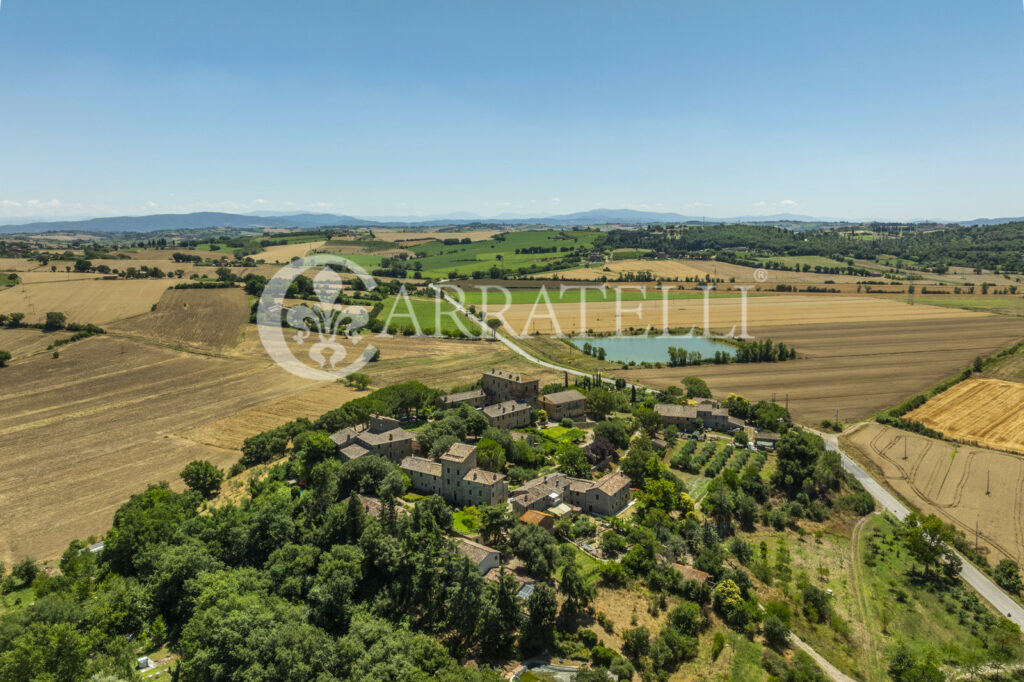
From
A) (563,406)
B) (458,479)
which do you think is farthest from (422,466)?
(563,406)

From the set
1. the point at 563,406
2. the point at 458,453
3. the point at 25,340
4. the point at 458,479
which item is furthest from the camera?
the point at 25,340

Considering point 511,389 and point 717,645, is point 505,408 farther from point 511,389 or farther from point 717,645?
point 717,645

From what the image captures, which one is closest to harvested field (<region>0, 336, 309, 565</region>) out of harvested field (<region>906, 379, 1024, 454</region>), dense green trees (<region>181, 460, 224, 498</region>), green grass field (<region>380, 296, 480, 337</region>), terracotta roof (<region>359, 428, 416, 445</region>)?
dense green trees (<region>181, 460, 224, 498</region>)

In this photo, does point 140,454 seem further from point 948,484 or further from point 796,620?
point 948,484

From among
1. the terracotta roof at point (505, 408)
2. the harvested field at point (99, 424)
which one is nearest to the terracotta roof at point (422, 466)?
the terracotta roof at point (505, 408)

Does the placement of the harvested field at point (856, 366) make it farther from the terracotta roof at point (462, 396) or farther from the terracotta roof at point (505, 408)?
the terracotta roof at point (462, 396)

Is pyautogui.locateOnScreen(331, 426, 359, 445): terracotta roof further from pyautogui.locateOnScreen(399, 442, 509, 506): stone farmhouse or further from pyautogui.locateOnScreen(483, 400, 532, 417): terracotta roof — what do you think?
pyautogui.locateOnScreen(483, 400, 532, 417): terracotta roof
